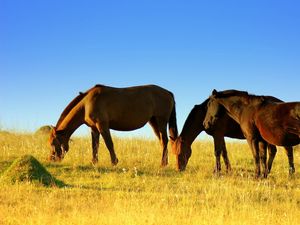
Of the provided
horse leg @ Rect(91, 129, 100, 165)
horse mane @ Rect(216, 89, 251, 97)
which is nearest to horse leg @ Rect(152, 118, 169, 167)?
horse leg @ Rect(91, 129, 100, 165)

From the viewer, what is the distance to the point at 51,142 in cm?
1413

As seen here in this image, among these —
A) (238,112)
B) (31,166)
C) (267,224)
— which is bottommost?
(267,224)

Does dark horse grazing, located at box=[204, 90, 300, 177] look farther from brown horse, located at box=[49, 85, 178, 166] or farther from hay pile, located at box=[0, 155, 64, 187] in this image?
hay pile, located at box=[0, 155, 64, 187]

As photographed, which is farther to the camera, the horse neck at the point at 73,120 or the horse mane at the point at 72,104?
the horse mane at the point at 72,104

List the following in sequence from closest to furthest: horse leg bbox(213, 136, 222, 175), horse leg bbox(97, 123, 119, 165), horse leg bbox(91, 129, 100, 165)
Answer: horse leg bbox(213, 136, 222, 175) → horse leg bbox(97, 123, 119, 165) → horse leg bbox(91, 129, 100, 165)

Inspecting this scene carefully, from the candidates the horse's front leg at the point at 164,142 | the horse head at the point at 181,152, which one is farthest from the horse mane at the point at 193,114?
the horse's front leg at the point at 164,142

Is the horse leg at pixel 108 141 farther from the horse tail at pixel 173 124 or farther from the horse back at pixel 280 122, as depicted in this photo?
the horse back at pixel 280 122

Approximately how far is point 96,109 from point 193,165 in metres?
3.18

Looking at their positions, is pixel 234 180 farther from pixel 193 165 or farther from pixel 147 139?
pixel 147 139

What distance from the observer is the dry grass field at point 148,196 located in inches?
269

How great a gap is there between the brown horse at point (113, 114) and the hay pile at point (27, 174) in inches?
141

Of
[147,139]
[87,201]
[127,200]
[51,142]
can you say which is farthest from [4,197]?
[147,139]

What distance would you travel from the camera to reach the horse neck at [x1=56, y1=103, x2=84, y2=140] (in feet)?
47.0

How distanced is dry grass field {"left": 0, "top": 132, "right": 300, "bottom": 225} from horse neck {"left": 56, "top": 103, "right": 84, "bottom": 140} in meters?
0.82
